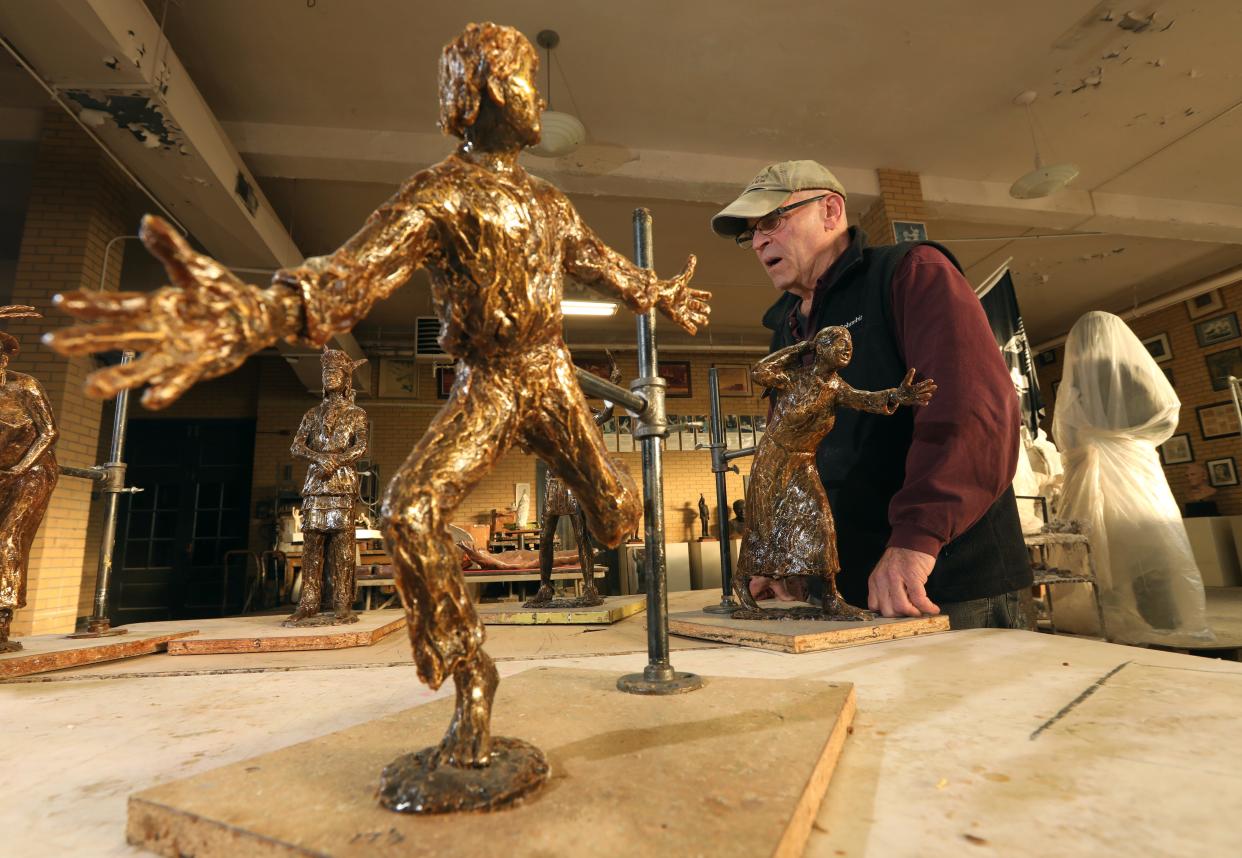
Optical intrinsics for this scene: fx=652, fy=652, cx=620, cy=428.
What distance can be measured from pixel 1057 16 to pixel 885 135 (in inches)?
53.4

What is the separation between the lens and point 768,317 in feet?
8.35

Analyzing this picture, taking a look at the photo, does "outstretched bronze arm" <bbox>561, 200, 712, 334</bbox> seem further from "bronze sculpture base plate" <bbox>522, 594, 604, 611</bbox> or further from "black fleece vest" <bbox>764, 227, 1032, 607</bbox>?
"bronze sculpture base plate" <bbox>522, 594, 604, 611</bbox>

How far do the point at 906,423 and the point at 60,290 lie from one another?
17.2 feet

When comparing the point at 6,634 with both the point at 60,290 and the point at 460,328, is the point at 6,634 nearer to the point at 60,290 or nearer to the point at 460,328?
the point at 460,328

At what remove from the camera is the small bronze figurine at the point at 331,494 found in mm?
2547

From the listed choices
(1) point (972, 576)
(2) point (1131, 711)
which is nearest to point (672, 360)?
(1) point (972, 576)

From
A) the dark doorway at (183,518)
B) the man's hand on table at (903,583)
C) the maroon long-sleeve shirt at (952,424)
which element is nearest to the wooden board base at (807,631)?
the man's hand on table at (903,583)

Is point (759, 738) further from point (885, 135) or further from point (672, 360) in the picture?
point (672, 360)

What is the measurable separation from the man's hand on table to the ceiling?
3759 millimetres

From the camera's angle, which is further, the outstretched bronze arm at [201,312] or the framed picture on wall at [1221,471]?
the framed picture on wall at [1221,471]

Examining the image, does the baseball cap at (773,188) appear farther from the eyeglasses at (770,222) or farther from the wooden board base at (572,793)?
the wooden board base at (572,793)

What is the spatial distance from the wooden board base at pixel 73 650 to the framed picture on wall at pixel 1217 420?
36.2 ft

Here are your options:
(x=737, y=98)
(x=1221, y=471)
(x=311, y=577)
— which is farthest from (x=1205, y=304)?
(x=311, y=577)

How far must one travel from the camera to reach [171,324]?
0.43 metres
